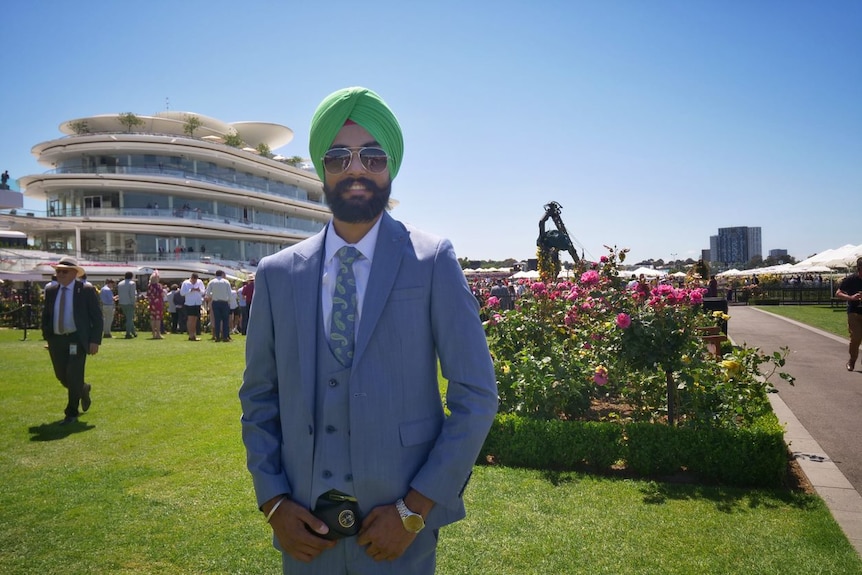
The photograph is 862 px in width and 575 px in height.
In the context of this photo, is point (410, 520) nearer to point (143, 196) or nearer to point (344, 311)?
point (344, 311)

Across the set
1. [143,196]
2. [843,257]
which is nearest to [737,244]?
[843,257]

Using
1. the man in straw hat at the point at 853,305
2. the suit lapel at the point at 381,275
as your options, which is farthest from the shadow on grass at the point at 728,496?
the man in straw hat at the point at 853,305

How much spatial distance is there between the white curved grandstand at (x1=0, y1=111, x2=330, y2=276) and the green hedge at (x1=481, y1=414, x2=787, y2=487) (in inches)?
1689

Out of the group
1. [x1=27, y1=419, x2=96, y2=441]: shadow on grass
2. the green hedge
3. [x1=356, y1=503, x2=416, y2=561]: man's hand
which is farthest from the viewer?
[x1=27, y1=419, x2=96, y2=441]: shadow on grass

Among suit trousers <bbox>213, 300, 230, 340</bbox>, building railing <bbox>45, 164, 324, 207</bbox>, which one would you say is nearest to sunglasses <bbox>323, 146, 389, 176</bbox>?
suit trousers <bbox>213, 300, 230, 340</bbox>

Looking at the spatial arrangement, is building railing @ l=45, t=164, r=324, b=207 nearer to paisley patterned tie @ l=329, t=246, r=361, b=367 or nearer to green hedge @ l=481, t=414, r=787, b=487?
green hedge @ l=481, t=414, r=787, b=487

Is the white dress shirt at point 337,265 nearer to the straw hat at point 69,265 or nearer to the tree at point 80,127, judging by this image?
the straw hat at point 69,265

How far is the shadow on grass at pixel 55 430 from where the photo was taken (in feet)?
19.7

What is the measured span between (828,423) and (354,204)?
6899 millimetres

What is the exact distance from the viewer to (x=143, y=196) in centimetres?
4347

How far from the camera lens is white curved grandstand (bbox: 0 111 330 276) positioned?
41781 mm

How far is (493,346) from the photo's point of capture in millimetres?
7223

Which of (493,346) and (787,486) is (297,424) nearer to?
(787,486)

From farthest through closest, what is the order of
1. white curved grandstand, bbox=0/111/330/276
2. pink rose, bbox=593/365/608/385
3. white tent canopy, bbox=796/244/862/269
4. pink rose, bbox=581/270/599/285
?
white curved grandstand, bbox=0/111/330/276 < white tent canopy, bbox=796/244/862/269 < pink rose, bbox=581/270/599/285 < pink rose, bbox=593/365/608/385
